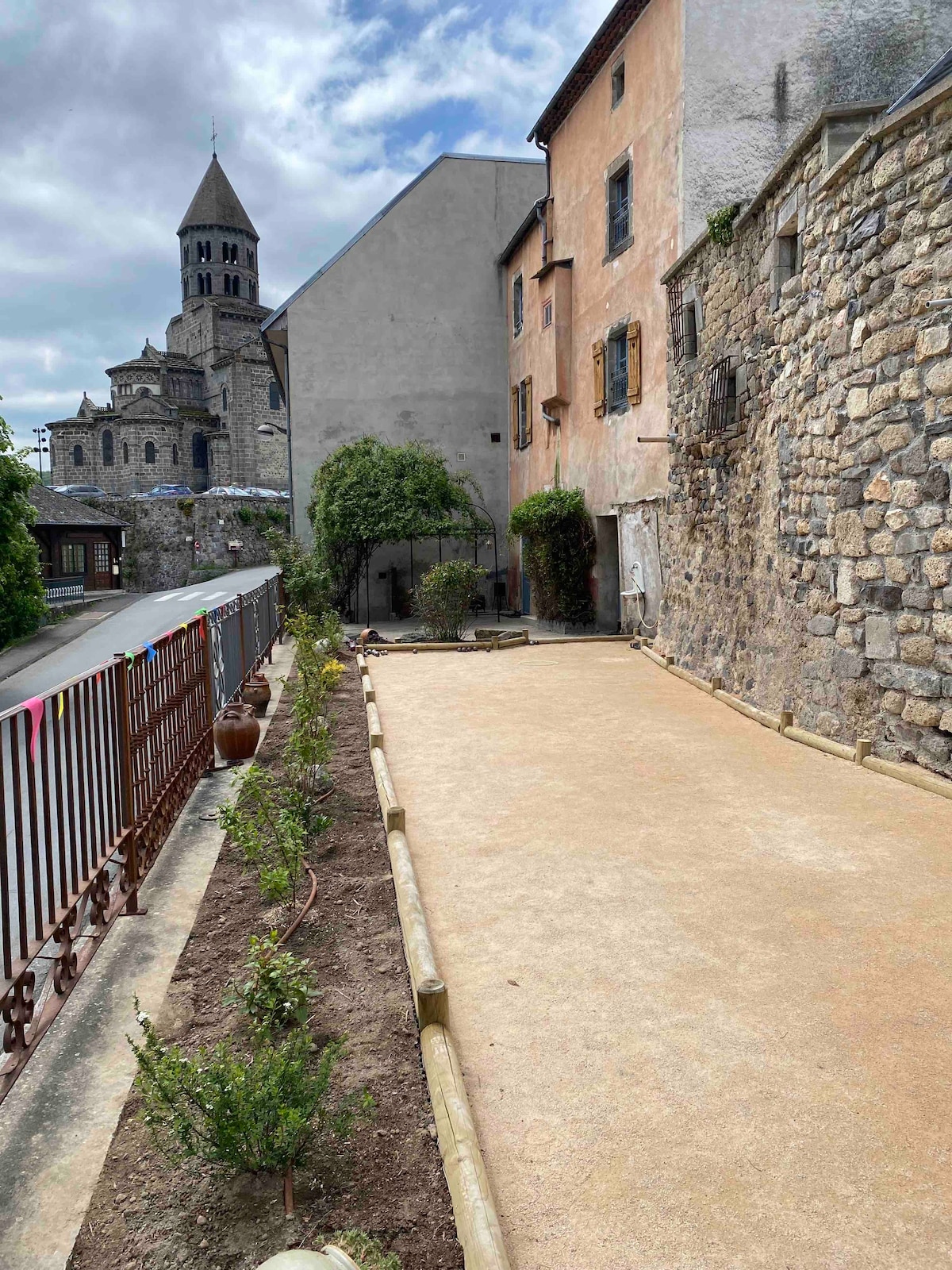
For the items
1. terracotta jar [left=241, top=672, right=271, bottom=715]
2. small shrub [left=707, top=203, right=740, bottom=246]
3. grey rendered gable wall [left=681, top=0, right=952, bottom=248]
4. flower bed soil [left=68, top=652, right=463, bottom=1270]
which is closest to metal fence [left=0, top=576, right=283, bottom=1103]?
flower bed soil [left=68, top=652, right=463, bottom=1270]

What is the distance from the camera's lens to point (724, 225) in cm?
892

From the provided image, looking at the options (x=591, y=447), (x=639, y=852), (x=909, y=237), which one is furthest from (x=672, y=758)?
(x=591, y=447)

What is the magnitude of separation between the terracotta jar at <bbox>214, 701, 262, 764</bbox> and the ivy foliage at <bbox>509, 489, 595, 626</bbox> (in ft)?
32.0

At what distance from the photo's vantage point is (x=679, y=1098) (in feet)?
8.43

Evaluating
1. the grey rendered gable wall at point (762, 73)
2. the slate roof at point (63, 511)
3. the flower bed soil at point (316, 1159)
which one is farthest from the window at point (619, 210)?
the slate roof at point (63, 511)

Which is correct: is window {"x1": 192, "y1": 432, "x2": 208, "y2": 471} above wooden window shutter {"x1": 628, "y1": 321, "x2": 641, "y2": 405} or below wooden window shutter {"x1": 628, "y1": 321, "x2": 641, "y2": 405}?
above

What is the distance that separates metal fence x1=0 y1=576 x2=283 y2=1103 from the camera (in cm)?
289

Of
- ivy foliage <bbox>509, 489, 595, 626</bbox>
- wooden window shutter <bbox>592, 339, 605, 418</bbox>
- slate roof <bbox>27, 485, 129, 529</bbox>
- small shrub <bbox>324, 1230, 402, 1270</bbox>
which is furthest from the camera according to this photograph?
slate roof <bbox>27, 485, 129, 529</bbox>

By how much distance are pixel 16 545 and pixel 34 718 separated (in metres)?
19.2

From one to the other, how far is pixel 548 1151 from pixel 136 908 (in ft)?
8.36

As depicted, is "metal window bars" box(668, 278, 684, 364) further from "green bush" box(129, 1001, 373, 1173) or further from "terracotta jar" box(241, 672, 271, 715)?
"green bush" box(129, 1001, 373, 1173)

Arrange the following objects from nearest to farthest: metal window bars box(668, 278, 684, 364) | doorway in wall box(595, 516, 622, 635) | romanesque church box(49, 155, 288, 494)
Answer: metal window bars box(668, 278, 684, 364)
doorway in wall box(595, 516, 622, 635)
romanesque church box(49, 155, 288, 494)

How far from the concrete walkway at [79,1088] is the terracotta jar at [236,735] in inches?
93.1

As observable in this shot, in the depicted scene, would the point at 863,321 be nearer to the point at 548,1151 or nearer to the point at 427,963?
the point at 427,963
